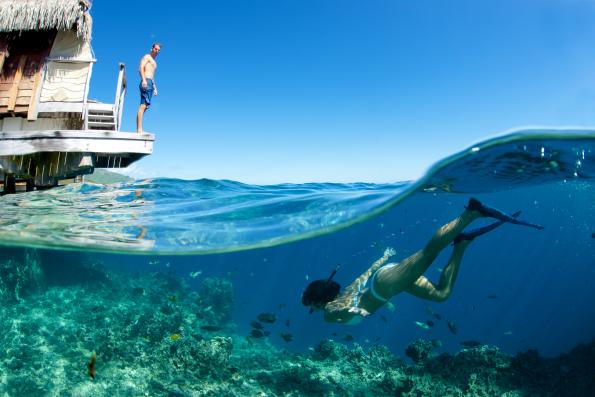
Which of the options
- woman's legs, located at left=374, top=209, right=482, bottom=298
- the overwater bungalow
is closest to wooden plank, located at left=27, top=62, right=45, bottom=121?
the overwater bungalow

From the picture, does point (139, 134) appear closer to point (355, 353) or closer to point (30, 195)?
point (30, 195)

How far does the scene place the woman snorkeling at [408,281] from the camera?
7.48 meters

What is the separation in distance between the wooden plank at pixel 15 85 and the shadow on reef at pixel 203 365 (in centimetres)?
749

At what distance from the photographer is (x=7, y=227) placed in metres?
10.9

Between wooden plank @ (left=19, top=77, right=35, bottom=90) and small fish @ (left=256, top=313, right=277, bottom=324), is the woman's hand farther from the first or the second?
wooden plank @ (left=19, top=77, right=35, bottom=90)

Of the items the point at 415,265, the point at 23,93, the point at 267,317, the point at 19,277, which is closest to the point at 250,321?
the point at 267,317

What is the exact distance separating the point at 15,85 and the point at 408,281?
12611mm

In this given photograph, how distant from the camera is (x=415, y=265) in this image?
749 centimetres

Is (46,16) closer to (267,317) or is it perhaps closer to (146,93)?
(146,93)

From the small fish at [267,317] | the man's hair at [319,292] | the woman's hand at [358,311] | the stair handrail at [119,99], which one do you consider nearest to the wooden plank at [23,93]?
the stair handrail at [119,99]

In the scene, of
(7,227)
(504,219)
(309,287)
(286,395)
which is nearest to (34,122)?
(7,227)

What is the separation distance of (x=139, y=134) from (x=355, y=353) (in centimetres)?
1300

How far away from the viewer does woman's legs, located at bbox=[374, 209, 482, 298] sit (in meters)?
7.52

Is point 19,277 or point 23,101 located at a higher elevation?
point 23,101
